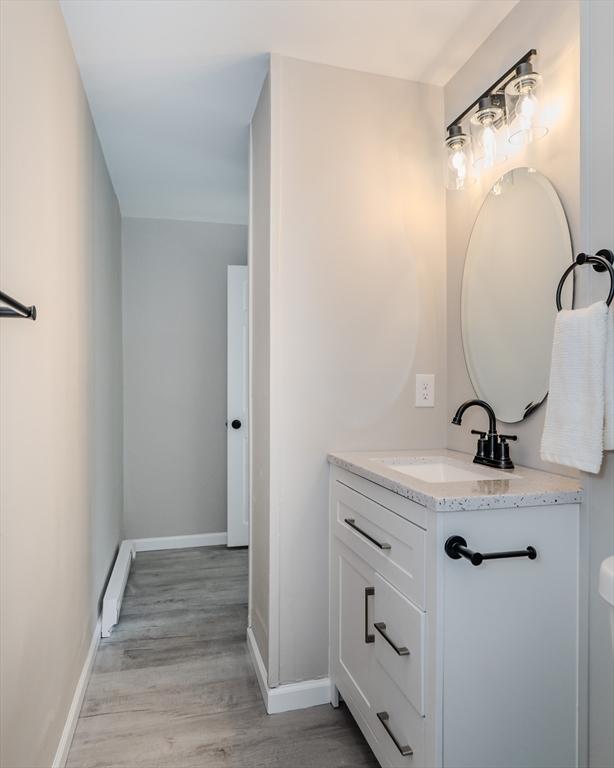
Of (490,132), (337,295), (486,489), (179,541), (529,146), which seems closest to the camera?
(486,489)

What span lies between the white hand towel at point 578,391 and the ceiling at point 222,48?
48.1 inches

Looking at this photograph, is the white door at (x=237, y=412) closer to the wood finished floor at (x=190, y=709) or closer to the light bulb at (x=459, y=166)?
the wood finished floor at (x=190, y=709)

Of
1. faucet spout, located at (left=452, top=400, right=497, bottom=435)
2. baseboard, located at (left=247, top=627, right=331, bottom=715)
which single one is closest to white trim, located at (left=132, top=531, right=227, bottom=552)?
baseboard, located at (left=247, top=627, right=331, bottom=715)

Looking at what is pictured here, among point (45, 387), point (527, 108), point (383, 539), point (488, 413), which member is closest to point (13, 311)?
point (45, 387)

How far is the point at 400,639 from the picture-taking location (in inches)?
53.9

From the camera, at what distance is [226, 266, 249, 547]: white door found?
3885 millimetres

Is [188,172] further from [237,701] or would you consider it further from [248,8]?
[237,701]

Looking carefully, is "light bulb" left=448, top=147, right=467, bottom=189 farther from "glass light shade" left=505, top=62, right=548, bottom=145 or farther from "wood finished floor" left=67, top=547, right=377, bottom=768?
"wood finished floor" left=67, top=547, right=377, bottom=768

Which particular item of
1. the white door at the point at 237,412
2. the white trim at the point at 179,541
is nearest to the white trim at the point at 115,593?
the white trim at the point at 179,541

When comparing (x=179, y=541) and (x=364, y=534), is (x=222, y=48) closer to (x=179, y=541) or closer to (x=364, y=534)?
(x=364, y=534)

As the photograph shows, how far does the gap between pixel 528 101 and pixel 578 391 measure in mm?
950

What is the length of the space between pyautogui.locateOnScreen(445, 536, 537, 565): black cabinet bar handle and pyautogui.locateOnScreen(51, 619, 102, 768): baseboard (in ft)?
4.35

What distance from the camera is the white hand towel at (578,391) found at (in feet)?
3.71


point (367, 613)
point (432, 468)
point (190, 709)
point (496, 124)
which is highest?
point (496, 124)
